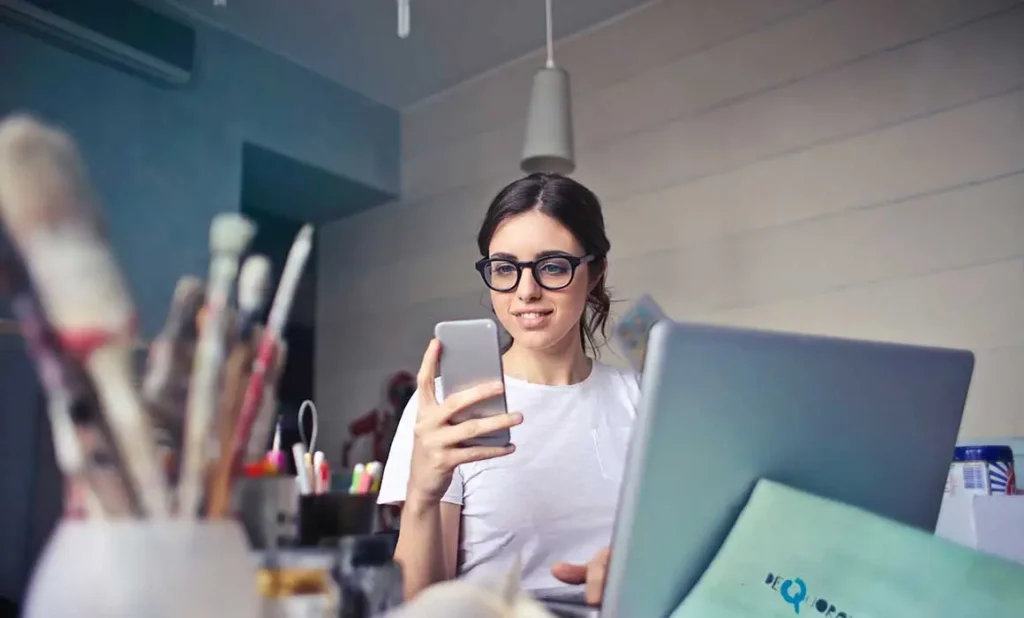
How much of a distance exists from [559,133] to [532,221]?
1061 millimetres

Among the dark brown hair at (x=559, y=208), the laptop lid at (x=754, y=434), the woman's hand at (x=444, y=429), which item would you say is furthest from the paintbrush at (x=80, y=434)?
the dark brown hair at (x=559, y=208)

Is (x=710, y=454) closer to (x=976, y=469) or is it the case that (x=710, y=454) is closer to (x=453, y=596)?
(x=453, y=596)

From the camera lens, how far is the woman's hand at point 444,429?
823mm

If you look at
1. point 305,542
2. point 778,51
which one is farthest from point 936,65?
point 305,542

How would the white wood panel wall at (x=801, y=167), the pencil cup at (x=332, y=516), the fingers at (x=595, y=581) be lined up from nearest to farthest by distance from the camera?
the pencil cup at (x=332, y=516)
the fingers at (x=595, y=581)
the white wood panel wall at (x=801, y=167)

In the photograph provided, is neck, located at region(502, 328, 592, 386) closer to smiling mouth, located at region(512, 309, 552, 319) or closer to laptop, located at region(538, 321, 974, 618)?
smiling mouth, located at region(512, 309, 552, 319)

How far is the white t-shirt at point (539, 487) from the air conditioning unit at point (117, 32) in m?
1.94

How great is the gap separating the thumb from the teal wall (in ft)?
5.55

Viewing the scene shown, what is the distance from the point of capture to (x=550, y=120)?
2.28 meters

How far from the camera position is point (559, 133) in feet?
7.48

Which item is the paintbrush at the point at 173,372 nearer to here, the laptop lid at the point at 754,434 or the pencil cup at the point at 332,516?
the pencil cup at the point at 332,516

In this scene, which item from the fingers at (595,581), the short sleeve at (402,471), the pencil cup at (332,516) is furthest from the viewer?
the short sleeve at (402,471)

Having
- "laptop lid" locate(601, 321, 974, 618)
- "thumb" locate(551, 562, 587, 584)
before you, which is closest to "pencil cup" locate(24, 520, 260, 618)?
"laptop lid" locate(601, 321, 974, 618)

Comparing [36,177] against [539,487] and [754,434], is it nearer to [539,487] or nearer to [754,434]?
[754,434]
